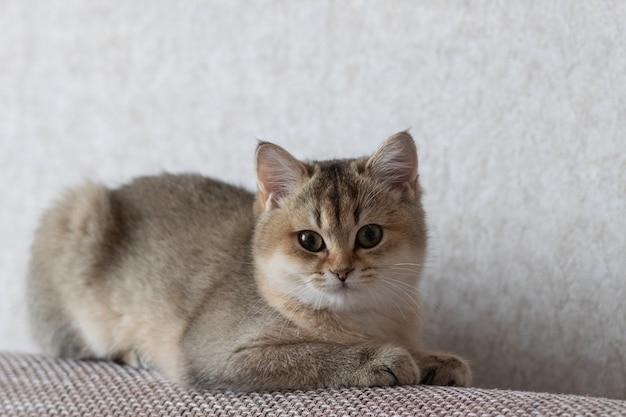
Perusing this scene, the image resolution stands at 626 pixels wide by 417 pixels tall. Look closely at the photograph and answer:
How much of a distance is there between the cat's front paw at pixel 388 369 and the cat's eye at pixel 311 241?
0.19 meters

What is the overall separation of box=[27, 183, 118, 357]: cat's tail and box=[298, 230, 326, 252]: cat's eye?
56 centimetres

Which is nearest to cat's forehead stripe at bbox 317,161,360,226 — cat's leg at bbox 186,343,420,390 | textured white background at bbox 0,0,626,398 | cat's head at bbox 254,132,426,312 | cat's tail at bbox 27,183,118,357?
cat's head at bbox 254,132,426,312

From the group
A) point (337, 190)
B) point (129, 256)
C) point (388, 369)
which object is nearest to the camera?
point (388, 369)

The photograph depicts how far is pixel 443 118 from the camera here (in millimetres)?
1712

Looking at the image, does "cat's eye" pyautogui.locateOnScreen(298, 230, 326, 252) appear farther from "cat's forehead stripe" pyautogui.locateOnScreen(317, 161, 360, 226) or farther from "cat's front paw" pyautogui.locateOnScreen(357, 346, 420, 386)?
"cat's front paw" pyautogui.locateOnScreen(357, 346, 420, 386)

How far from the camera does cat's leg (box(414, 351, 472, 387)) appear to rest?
1313 mm

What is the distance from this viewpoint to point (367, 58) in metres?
1.79

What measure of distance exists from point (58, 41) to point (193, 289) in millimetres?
1040

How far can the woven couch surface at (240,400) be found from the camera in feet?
3.50

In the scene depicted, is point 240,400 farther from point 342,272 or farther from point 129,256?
point 129,256

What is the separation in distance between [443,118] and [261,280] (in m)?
0.60

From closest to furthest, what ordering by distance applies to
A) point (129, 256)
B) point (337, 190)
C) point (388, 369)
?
1. point (388, 369)
2. point (337, 190)
3. point (129, 256)

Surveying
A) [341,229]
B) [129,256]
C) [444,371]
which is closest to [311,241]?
[341,229]

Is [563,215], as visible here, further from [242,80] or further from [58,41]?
[58,41]
